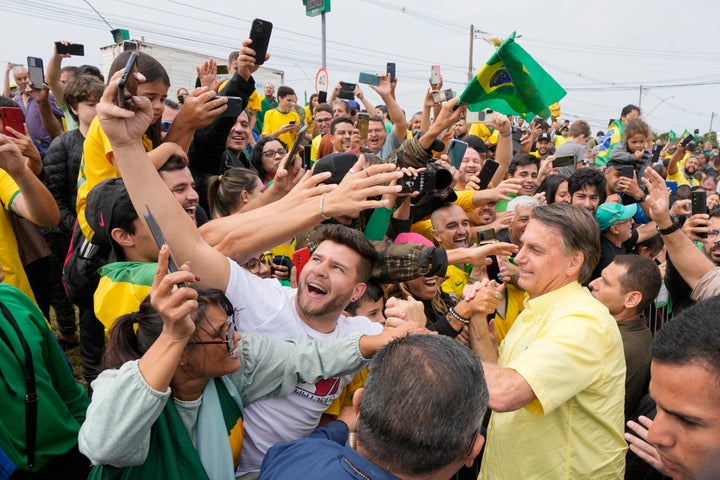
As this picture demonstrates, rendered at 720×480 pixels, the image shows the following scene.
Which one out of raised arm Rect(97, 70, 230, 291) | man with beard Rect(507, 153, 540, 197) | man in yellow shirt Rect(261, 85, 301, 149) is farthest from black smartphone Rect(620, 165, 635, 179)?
man in yellow shirt Rect(261, 85, 301, 149)

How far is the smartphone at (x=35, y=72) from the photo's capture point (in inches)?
198

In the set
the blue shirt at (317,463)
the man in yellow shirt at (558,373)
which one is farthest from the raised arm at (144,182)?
the man in yellow shirt at (558,373)

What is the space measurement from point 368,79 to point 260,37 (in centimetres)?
193

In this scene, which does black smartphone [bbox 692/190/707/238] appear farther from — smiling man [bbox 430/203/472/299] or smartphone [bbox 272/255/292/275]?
smartphone [bbox 272/255/292/275]

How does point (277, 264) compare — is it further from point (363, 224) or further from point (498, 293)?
point (498, 293)

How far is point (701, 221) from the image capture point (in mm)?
3900

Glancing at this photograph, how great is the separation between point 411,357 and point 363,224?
6.68 ft

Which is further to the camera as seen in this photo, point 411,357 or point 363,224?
point 363,224

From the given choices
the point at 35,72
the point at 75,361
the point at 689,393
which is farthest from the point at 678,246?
the point at 35,72

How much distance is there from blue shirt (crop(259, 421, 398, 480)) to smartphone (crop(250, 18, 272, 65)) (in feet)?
9.36

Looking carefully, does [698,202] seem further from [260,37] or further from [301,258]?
[260,37]

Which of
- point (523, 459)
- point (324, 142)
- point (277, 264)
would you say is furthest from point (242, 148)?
point (523, 459)

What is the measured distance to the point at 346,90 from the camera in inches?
285

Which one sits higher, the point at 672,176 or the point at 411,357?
the point at 411,357
